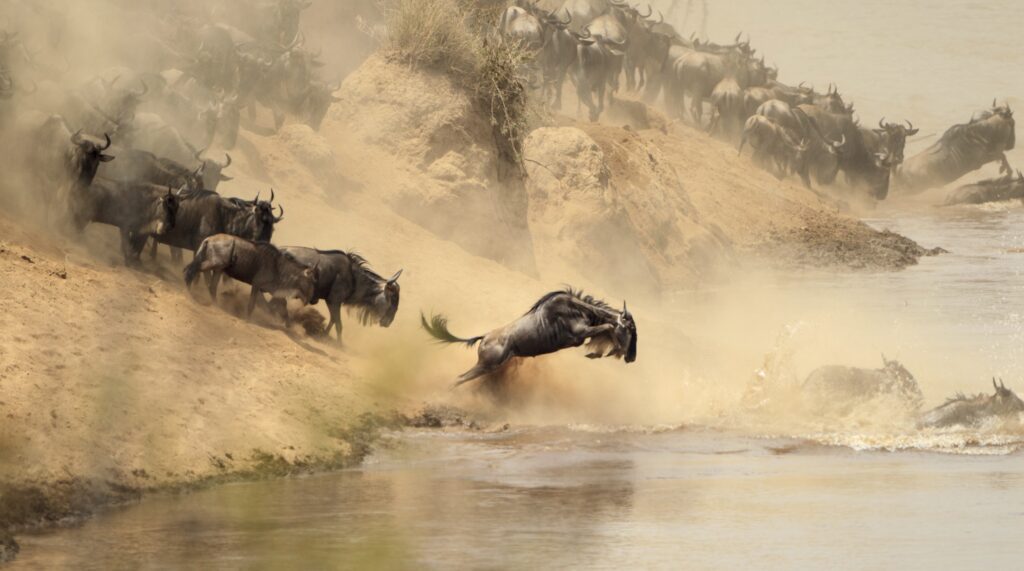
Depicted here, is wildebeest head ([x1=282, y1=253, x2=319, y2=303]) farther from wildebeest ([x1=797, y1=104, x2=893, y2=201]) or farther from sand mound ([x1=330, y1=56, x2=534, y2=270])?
wildebeest ([x1=797, y1=104, x2=893, y2=201])

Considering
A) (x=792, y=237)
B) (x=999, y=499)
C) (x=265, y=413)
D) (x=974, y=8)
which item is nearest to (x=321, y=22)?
(x=792, y=237)

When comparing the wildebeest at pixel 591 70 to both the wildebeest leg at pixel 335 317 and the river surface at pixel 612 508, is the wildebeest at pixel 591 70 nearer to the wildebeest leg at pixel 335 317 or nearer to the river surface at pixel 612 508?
the wildebeest leg at pixel 335 317

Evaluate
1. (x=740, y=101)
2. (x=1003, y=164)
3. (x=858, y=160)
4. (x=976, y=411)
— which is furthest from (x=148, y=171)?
(x=1003, y=164)

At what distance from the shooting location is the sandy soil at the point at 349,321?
13.2m

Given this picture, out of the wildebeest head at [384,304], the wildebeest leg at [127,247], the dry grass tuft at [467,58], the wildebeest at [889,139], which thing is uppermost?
the wildebeest at [889,139]

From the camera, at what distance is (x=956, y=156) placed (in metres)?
50.8

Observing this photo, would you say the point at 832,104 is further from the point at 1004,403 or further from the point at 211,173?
the point at 1004,403

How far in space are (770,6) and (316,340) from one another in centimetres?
7067

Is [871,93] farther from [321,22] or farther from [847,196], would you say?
[321,22]

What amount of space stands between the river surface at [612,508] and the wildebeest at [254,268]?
2143 mm

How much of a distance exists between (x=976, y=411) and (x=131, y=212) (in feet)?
25.7

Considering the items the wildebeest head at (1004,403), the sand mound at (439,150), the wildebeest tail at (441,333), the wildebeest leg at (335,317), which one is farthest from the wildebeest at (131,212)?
the wildebeest head at (1004,403)

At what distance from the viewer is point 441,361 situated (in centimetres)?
1720

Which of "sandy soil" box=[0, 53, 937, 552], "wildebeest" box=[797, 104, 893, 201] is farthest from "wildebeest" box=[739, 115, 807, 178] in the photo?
"sandy soil" box=[0, 53, 937, 552]
